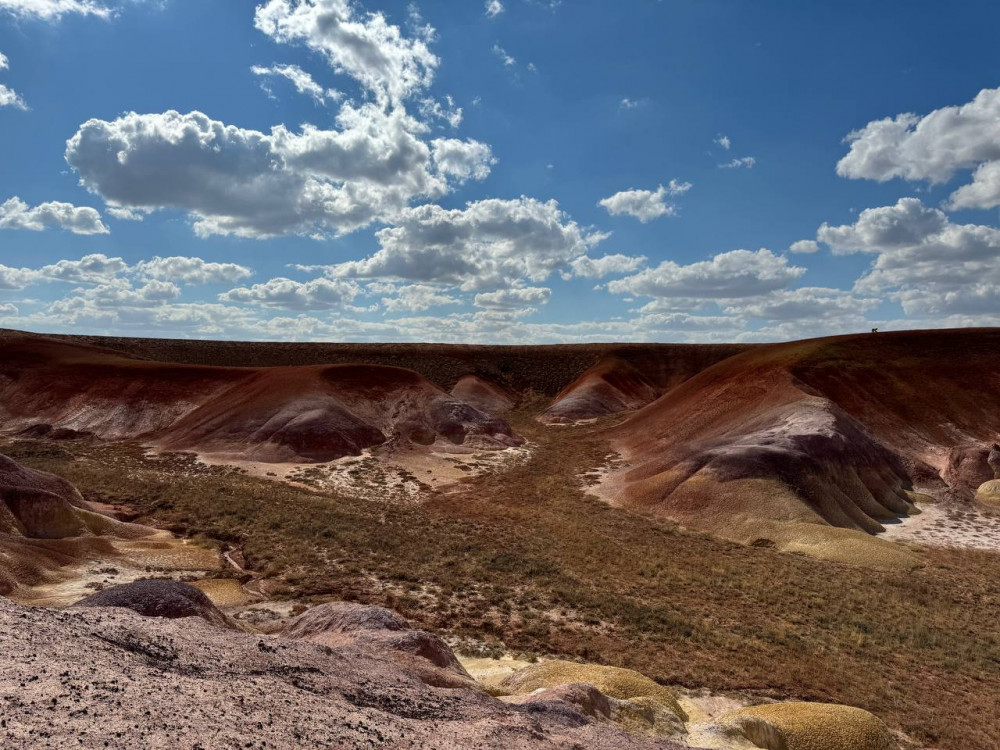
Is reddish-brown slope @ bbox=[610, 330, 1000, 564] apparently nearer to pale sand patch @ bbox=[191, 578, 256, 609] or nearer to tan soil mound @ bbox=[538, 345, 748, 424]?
tan soil mound @ bbox=[538, 345, 748, 424]

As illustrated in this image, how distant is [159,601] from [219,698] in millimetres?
4383

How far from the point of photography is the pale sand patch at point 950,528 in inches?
968

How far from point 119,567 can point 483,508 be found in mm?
16197

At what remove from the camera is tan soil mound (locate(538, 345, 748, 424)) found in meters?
65.1

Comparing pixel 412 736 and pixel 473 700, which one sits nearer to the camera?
pixel 412 736

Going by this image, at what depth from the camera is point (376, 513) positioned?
86.5 feet

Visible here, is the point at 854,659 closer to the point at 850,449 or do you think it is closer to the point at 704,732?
the point at 704,732

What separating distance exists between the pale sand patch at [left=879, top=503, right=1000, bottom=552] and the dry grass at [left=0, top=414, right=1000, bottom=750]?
80.9 inches

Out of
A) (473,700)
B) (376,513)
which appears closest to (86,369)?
(376,513)

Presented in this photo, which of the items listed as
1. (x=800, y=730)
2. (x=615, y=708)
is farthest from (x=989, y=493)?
(x=615, y=708)

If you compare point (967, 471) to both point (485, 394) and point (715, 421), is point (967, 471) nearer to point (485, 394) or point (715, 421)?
point (715, 421)

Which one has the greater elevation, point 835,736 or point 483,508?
point 835,736

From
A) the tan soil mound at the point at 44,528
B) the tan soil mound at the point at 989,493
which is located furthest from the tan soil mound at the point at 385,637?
the tan soil mound at the point at 989,493

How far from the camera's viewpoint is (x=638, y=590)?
17578mm
